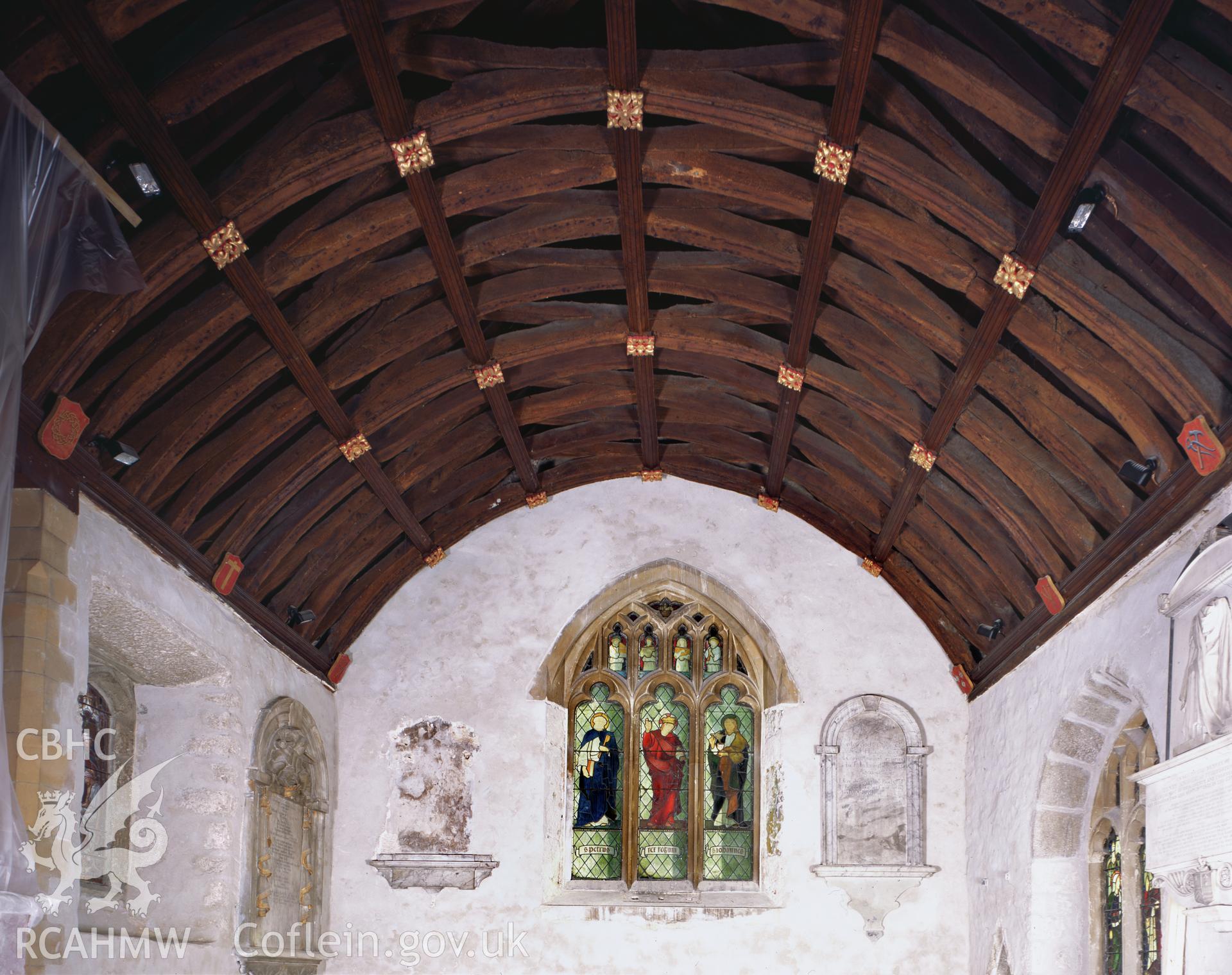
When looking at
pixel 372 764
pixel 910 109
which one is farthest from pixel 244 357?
pixel 372 764

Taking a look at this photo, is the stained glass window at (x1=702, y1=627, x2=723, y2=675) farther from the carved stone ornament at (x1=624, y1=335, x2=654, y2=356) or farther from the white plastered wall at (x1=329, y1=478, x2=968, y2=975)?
the carved stone ornament at (x1=624, y1=335, x2=654, y2=356)

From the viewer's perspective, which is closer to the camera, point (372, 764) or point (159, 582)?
point (159, 582)

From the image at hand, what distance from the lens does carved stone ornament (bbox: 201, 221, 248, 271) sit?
5586mm

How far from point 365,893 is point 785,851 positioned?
8.97ft

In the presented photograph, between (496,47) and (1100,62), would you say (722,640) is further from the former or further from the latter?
(1100,62)

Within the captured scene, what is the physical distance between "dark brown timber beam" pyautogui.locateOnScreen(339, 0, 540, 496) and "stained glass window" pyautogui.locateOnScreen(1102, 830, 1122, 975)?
4114 millimetres

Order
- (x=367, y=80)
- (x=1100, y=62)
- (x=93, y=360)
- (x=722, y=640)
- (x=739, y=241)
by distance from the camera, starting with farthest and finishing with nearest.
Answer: (x=722, y=640) < (x=739, y=241) < (x=93, y=360) < (x=367, y=80) < (x=1100, y=62)

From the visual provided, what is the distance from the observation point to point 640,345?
7.95 m

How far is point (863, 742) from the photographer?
958 centimetres

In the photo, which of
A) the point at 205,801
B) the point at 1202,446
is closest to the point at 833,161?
the point at 1202,446

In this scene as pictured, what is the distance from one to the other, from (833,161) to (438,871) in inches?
222

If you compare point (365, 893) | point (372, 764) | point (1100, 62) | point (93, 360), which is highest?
point (1100, 62)

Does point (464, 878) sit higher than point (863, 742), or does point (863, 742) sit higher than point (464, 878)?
point (863, 742)

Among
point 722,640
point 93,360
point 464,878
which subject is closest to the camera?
point 93,360
